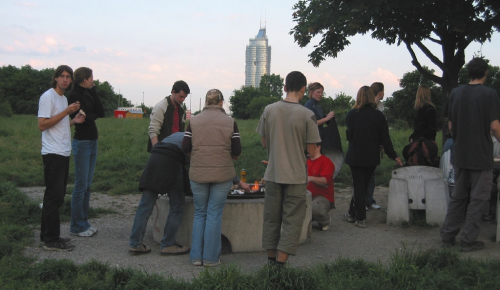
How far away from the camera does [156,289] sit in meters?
4.44

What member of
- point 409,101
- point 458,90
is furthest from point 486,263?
point 409,101

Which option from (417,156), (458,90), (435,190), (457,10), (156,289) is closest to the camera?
(156,289)

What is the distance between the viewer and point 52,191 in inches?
240

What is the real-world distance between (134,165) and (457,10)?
28.7ft

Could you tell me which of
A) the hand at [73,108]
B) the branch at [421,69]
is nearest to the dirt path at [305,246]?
the hand at [73,108]

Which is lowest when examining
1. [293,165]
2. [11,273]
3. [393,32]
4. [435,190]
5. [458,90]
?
[11,273]

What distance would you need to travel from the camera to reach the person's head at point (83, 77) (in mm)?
6691

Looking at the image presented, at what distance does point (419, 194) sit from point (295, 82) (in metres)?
3.31

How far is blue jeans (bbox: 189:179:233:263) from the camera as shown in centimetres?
560

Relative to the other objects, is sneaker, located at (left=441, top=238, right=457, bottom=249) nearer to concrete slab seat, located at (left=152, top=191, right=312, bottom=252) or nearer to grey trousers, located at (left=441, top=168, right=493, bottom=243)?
grey trousers, located at (left=441, top=168, right=493, bottom=243)

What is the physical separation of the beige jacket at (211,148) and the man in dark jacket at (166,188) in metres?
0.42

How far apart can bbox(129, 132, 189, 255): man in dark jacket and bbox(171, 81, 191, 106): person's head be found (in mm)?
985

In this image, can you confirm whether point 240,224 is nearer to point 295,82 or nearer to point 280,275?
point 280,275

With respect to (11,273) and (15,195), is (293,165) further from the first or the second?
(15,195)
